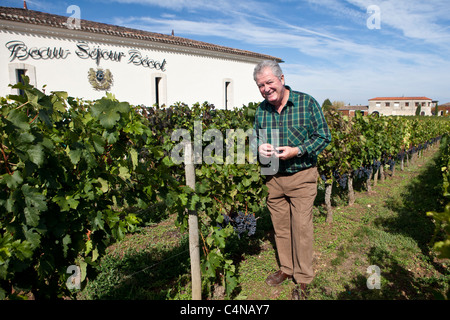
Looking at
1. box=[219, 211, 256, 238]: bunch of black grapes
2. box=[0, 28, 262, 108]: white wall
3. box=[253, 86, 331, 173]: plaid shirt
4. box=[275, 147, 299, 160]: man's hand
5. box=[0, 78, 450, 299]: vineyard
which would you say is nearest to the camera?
box=[0, 78, 450, 299]: vineyard

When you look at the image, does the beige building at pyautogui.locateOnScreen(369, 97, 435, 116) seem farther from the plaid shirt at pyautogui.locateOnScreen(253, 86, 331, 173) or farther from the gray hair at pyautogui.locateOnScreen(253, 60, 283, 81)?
the gray hair at pyautogui.locateOnScreen(253, 60, 283, 81)

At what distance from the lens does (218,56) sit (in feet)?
75.2

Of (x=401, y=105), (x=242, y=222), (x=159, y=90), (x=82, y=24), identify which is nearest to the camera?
(x=242, y=222)

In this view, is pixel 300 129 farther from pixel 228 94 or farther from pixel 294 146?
pixel 228 94

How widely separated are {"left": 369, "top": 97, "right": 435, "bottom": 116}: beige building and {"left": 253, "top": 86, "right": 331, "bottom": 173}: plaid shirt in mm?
77438

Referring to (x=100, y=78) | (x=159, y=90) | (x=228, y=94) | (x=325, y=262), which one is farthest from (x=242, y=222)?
(x=228, y=94)

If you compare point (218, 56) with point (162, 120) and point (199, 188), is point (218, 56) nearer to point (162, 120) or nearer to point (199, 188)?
point (162, 120)

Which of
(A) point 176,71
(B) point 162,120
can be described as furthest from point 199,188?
(A) point 176,71

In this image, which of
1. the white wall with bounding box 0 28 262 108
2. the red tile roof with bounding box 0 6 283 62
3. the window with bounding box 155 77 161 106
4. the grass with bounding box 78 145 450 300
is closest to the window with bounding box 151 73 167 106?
the window with bounding box 155 77 161 106

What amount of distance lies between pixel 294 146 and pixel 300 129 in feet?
0.51

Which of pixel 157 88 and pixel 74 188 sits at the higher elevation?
pixel 157 88

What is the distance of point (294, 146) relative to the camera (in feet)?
8.75

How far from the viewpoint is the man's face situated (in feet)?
8.17
